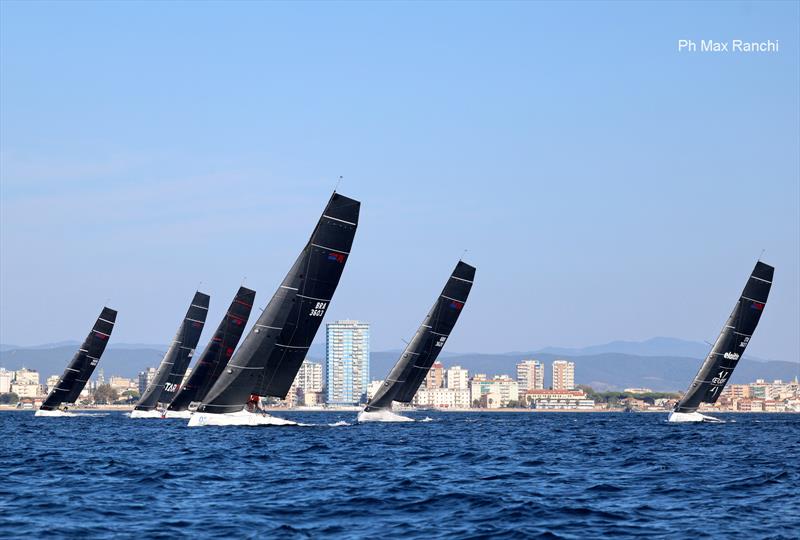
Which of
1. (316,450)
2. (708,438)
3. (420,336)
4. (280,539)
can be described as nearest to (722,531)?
(280,539)

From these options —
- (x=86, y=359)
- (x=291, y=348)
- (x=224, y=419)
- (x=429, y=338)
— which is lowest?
(x=224, y=419)

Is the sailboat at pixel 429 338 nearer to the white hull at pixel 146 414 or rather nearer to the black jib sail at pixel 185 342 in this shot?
the black jib sail at pixel 185 342

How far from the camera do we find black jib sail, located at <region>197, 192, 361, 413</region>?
59.0m

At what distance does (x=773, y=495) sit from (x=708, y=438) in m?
31.7

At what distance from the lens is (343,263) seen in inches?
2359

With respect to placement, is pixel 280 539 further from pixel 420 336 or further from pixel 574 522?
pixel 420 336

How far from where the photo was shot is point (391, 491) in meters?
29.1

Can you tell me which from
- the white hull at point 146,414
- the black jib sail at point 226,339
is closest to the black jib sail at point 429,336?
the black jib sail at point 226,339

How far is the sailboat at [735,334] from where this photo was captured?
79.5m

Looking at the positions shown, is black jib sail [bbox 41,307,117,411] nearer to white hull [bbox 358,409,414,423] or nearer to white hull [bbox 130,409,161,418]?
white hull [bbox 130,409,161,418]

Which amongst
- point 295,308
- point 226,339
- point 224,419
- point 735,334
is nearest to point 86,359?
point 226,339

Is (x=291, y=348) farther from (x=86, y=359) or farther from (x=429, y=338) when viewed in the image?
(x=86, y=359)

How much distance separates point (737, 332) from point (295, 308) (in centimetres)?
3507

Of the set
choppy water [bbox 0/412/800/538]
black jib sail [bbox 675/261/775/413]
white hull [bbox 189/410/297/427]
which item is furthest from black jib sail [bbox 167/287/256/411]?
black jib sail [bbox 675/261/775/413]
